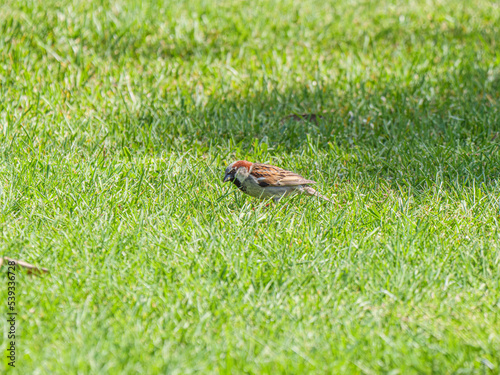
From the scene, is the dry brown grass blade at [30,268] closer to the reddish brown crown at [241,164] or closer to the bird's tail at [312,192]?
the reddish brown crown at [241,164]

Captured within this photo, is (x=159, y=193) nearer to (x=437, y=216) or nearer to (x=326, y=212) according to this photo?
(x=326, y=212)

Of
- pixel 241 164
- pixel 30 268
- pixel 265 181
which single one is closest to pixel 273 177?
pixel 265 181

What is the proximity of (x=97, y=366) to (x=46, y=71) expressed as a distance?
5301 mm

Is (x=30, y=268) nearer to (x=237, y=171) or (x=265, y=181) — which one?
(x=237, y=171)

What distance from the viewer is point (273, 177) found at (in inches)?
208

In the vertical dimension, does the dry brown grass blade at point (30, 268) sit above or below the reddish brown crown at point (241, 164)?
below

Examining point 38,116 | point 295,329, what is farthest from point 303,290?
point 38,116

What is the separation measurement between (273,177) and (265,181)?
0.34 feet

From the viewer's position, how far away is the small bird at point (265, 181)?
17.2ft

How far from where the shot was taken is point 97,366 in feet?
9.86

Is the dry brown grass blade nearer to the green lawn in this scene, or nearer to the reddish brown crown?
the green lawn

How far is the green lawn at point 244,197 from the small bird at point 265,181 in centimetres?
15

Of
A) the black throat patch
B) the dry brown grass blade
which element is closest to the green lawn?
the dry brown grass blade

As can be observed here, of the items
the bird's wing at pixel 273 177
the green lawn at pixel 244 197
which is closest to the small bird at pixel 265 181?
the bird's wing at pixel 273 177
